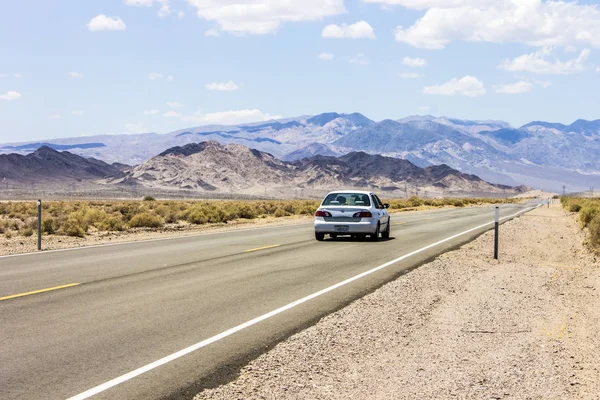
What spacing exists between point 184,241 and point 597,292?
1247 cm

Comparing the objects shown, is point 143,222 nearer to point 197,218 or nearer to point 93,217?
point 93,217

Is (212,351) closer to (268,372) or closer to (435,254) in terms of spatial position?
(268,372)

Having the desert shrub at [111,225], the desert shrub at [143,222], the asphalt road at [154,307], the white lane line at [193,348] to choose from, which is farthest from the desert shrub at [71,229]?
the white lane line at [193,348]

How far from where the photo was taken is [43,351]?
6672 mm

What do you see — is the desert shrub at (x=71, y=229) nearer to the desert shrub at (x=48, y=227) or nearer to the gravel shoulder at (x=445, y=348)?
the desert shrub at (x=48, y=227)

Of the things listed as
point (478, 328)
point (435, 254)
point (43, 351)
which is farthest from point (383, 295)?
point (435, 254)

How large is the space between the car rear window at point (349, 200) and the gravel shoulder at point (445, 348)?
25.6 feet

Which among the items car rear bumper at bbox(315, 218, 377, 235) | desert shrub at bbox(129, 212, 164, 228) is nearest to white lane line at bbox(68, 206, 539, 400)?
car rear bumper at bbox(315, 218, 377, 235)

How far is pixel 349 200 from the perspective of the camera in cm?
2031

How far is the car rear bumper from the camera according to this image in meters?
19.6

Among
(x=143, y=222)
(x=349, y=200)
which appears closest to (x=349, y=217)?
(x=349, y=200)

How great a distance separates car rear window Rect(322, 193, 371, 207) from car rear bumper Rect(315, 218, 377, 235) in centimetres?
67

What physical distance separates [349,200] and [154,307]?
12.0 meters

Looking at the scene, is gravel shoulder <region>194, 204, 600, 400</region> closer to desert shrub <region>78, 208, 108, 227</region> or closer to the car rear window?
the car rear window
